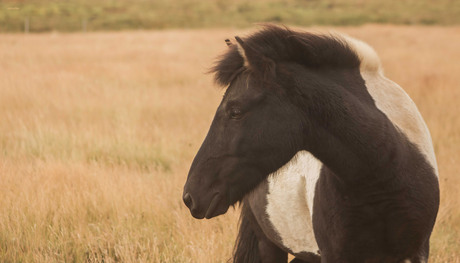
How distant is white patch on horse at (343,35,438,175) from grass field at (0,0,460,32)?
38305mm

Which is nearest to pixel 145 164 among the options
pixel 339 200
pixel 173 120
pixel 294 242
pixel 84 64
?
pixel 173 120

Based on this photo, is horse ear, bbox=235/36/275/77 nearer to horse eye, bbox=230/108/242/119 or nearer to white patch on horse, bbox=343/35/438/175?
horse eye, bbox=230/108/242/119

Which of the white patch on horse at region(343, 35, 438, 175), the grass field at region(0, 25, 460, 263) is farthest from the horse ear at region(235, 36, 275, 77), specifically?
the grass field at region(0, 25, 460, 263)

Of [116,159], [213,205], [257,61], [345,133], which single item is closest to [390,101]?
[345,133]

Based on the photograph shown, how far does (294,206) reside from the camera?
3.06 metres

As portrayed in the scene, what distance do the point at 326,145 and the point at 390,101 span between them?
52 cm

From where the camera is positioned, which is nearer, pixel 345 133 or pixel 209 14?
pixel 345 133

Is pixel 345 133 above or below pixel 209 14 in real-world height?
above

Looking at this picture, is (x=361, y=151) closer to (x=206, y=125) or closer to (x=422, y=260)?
(x=422, y=260)

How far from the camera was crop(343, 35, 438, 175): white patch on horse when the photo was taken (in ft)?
8.51

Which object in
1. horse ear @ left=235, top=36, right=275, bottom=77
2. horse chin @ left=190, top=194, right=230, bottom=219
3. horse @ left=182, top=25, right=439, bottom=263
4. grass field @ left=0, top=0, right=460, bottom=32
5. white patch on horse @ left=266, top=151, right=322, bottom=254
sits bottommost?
grass field @ left=0, top=0, right=460, bottom=32

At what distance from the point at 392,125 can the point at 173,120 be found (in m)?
6.21

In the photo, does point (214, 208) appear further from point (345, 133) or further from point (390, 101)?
point (390, 101)

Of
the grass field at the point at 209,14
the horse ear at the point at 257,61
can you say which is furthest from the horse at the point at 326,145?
the grass field at the point at 209,14
